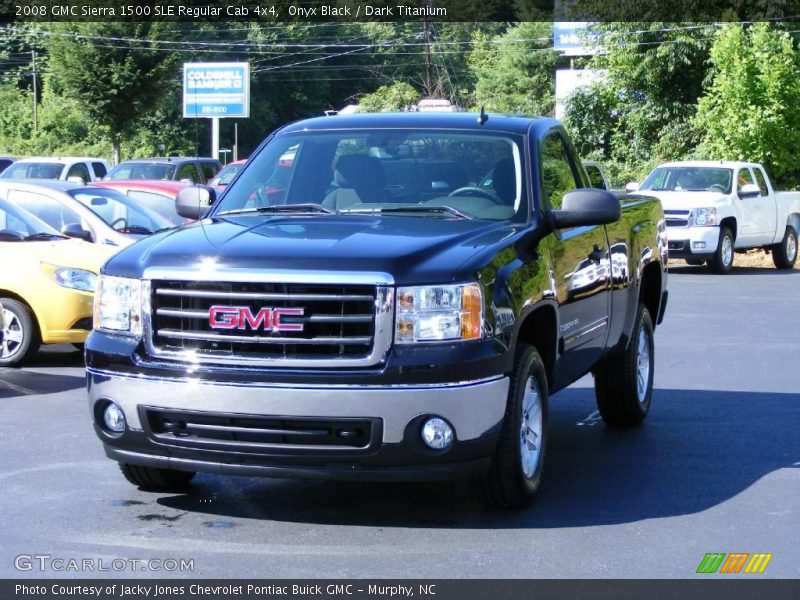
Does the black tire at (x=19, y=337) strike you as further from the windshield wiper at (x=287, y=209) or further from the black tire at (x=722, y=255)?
the black tire at (x=722, y=255)

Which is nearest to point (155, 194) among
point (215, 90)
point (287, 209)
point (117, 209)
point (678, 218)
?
point (117, 209)

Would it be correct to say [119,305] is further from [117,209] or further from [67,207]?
[117,209]

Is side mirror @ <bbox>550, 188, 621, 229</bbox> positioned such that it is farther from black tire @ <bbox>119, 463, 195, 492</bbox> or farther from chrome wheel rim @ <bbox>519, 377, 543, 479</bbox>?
black tire @ <bbox>119, 463, 195, 492</bbox>

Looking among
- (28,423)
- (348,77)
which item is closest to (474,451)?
(28,423)

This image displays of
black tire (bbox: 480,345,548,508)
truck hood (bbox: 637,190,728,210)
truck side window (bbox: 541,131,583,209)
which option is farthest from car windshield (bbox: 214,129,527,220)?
truck hood (bbox: 637,190,728,210)

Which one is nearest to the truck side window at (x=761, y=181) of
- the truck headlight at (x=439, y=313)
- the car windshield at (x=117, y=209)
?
the car windshield at (x=117, y=209)

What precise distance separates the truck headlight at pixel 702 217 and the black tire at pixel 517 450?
16.4m

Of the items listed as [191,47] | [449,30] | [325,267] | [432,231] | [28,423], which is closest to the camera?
[325,267]

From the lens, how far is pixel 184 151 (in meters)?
76.9

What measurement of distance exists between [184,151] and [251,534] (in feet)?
237

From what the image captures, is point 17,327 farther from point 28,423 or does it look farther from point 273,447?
point 273,447

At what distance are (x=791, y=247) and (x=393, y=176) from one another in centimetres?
1977

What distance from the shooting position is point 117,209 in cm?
1491

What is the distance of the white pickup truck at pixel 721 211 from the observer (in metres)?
22.7
